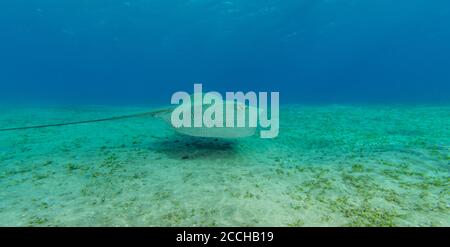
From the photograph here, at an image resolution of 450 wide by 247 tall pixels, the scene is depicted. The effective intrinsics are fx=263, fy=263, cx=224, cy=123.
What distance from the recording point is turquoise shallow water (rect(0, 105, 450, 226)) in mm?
3158

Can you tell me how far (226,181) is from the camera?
4.27m

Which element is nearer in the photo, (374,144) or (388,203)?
(388,203)

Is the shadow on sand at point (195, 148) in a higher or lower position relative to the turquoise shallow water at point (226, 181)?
higher

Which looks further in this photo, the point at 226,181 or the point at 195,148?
the point at 195,148

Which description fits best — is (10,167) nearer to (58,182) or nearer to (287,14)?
(58,182)

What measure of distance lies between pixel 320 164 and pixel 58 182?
15.7 feet

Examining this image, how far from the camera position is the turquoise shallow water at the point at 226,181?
10.4 ft

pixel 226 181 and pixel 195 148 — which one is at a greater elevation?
pixel 195 148

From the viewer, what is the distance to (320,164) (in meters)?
5.35

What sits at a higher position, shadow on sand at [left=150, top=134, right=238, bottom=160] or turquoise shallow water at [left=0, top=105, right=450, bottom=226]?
shadow on sand at [left=150, top=134, right=238, bottom=160]

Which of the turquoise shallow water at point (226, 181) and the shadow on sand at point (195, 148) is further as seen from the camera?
the shadow on sand at point (195, 148)

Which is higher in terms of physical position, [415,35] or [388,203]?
[415,35]

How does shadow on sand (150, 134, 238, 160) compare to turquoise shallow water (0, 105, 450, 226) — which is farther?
shadow on sand (150, 134, 238, 160)
